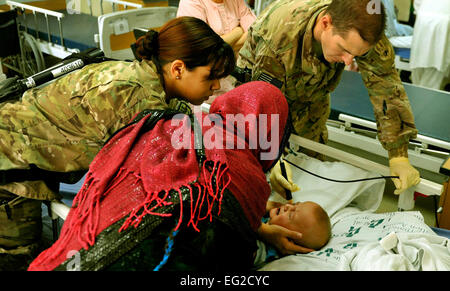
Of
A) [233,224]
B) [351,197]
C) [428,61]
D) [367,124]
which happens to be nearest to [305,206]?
[351,197]

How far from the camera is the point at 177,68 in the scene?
146 centimetres

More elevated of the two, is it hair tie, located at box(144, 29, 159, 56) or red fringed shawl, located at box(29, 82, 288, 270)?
hair tie, located at box(144, 29, 159, 56)

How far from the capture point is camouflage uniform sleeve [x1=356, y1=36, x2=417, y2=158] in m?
1.90

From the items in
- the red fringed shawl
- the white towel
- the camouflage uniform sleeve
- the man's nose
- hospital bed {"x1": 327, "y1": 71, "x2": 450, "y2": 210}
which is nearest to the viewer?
the red fringed shawl

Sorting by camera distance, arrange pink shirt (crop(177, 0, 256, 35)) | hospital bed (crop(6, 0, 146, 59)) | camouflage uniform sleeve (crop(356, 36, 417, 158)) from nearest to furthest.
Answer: camouflage uniform sleeve (crop(356, 36, 417, 158)), pink shirt (crop(177, 0, 256, 35)), hospital bed (crop(6, 0, 146, 59))

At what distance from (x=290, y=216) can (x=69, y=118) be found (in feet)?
3.23

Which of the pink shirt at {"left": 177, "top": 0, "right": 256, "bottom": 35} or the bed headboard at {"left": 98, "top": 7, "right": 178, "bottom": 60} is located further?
the bed headboard at {"left": 98, "top": 7, "right": 178, "bottom": 60}

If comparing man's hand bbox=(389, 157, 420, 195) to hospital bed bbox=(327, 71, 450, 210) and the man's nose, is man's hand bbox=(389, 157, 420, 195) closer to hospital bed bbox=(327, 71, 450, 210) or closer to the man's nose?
the man's nose

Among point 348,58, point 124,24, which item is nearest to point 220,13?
point 124,24

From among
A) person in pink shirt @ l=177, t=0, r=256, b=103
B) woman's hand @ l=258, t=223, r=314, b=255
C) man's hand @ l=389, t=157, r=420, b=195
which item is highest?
person in pink shirt @ l=177, t=0, r=256, b=103

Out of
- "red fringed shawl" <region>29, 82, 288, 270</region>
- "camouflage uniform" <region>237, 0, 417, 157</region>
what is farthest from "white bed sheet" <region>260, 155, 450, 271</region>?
"red fringed shawl" <region>29, 82, 288, 270</region>

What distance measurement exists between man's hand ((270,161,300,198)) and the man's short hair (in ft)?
2.38

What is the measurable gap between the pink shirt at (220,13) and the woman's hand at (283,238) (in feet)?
5.80
